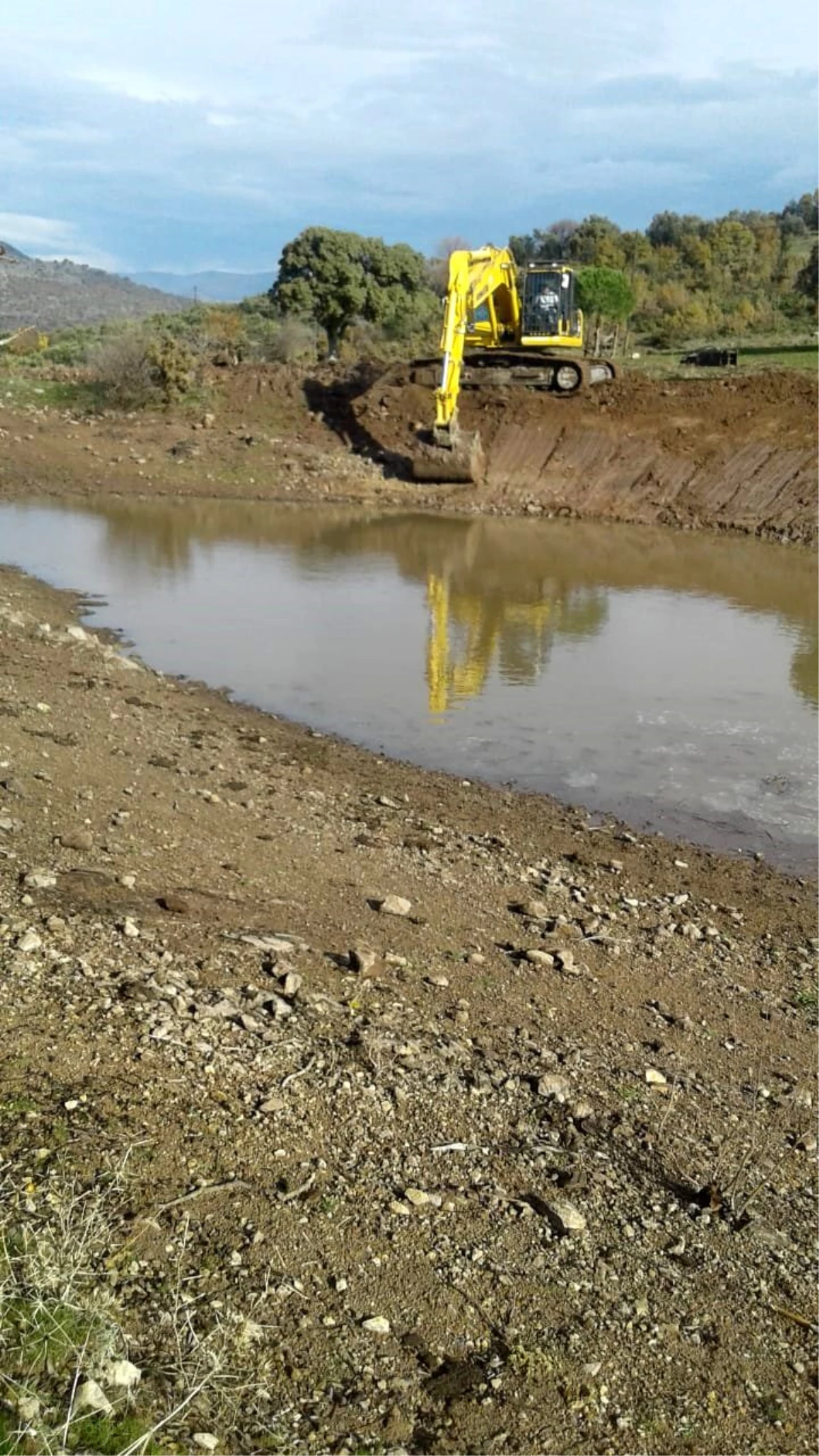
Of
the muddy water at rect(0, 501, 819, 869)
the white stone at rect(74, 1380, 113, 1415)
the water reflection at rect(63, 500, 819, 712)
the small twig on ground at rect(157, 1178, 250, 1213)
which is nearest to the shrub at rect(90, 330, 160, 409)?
the water reflection at rect(63, 500, 819, 712)

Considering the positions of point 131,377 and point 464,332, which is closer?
point 464,332

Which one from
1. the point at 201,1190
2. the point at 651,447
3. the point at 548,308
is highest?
the point at 548,308

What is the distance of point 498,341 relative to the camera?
2786 cm

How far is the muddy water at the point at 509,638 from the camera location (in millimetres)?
10094

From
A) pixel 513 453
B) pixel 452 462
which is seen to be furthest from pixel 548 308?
pixel 452 462

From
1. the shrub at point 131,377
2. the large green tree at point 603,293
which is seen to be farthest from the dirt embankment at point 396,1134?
the large green tree at point 603,293

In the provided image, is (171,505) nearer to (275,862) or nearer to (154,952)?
(275,862)

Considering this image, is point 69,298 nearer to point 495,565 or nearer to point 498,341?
point 498,341

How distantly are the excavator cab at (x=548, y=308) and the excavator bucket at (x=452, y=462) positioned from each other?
10.8 feet

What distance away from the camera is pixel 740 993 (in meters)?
6.13

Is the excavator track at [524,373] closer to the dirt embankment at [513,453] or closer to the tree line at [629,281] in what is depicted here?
the dirt embankment at [513,453]

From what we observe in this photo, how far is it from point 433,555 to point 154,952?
15.2 meters

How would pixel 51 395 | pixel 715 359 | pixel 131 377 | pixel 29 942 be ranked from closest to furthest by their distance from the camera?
pixel 29 942 < pixel 131 377 < pixel 51 395 < pixel 715 359

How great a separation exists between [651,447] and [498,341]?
16.2ft
